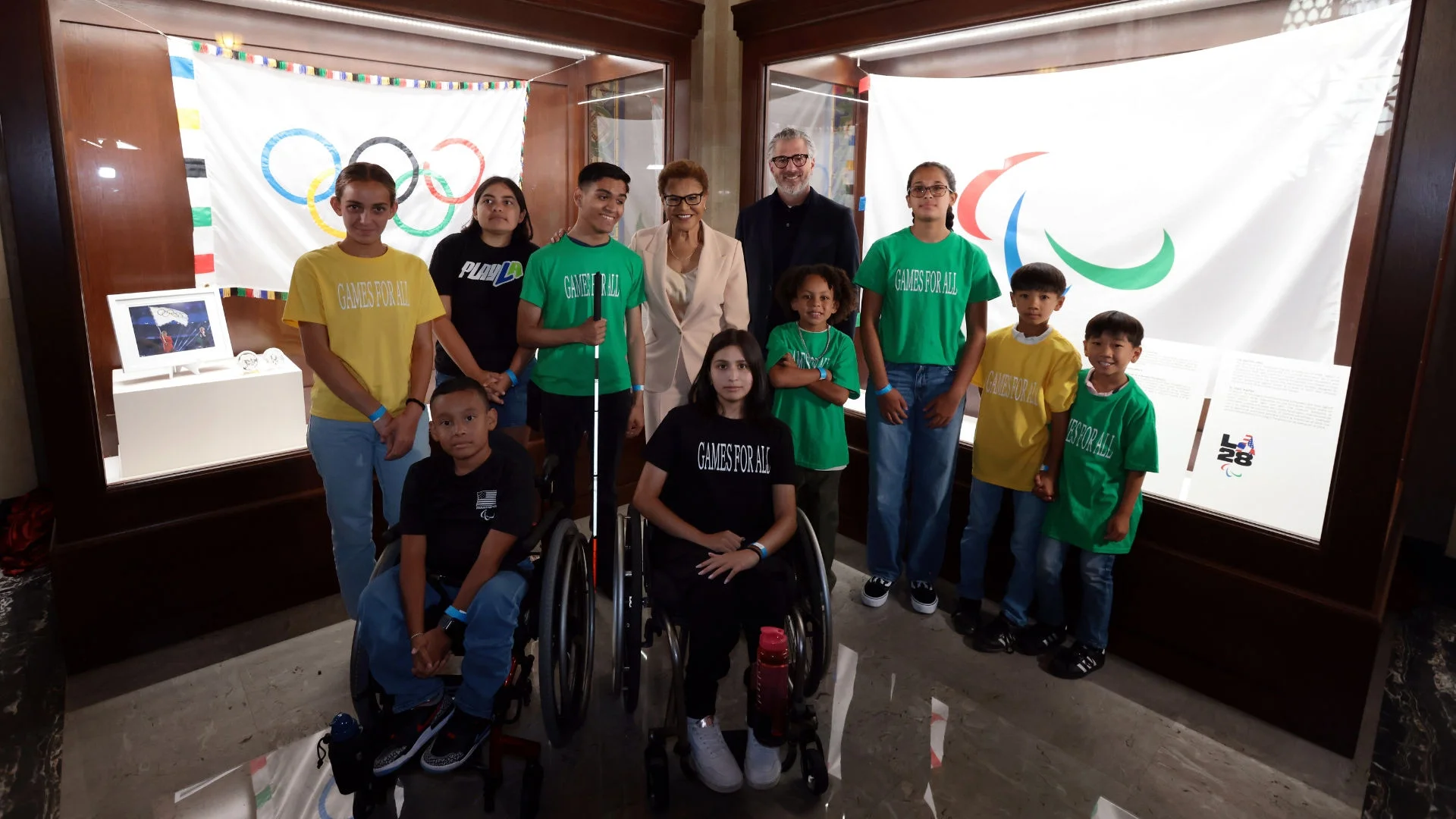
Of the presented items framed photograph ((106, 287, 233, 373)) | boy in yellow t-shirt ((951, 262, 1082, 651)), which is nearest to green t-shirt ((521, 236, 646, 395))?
framed photograph ((106, 287, 233, 373))

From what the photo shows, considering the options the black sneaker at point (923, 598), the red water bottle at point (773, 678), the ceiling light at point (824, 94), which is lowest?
the black sneaker at point (923, 598)

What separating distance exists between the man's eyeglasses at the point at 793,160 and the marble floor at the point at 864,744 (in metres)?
1.69

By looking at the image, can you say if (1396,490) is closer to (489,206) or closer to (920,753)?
(920,753)

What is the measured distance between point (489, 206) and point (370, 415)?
77cm

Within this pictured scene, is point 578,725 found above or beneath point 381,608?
beneath

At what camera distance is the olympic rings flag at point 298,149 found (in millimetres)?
2684

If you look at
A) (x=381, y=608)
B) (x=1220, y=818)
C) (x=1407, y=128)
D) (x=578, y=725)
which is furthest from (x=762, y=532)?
(x=1407, y=128)

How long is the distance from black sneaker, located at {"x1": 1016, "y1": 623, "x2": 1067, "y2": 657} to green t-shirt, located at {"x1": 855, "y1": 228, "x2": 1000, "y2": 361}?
0.94m

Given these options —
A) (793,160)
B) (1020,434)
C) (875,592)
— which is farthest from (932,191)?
(875,592)

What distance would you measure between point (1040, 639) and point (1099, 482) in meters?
0.58

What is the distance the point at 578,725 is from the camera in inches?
77.7

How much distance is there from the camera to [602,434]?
267 cm

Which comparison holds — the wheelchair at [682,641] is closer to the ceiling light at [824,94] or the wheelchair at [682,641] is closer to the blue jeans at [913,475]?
the blue jeans at [913,475]

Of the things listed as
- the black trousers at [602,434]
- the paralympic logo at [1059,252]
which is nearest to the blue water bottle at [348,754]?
the black trousers at [602,434]
